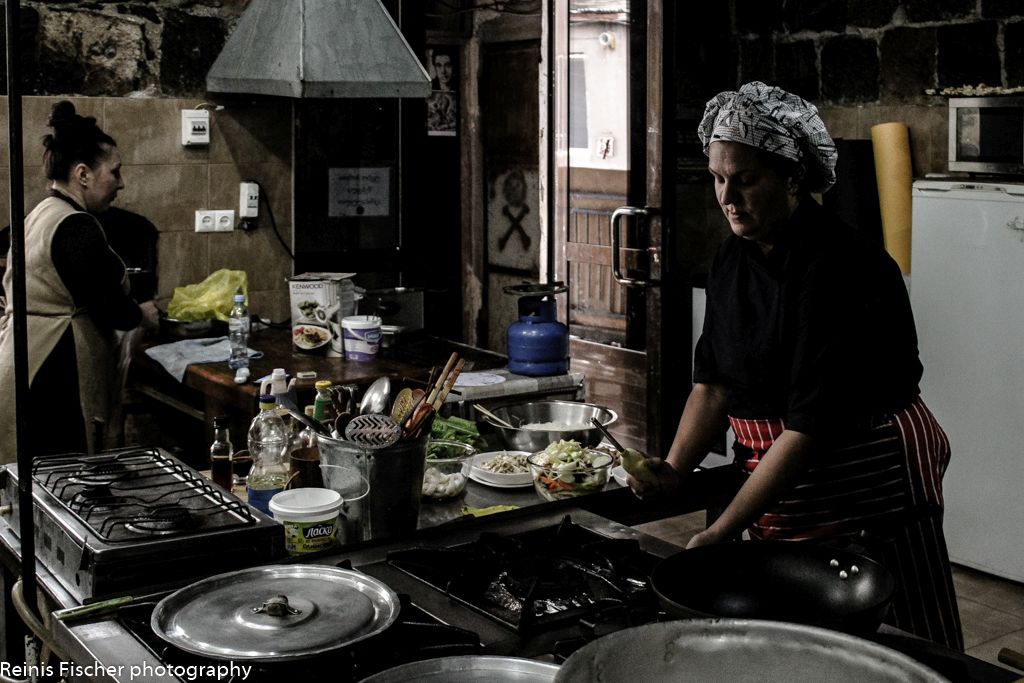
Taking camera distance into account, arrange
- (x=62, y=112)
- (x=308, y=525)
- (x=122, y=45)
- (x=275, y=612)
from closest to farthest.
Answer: (x=275, y=612) → (x=308, y=525) → (x=62, y=112) → (x=122, y=45)

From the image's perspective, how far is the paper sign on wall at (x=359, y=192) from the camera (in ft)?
17.6

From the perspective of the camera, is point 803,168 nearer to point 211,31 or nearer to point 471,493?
point 471,493

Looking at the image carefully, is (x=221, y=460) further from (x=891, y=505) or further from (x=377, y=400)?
(x=891, y=505)

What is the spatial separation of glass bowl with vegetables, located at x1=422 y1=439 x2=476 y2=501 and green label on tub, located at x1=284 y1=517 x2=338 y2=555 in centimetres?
31

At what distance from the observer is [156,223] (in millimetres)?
5027

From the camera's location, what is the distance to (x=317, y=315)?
4.45m

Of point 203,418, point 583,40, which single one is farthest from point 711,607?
point 583,40

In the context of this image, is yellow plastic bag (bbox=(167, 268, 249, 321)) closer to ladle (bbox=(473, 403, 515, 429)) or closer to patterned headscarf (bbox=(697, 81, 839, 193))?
ladle (bbox=(473, 403, 515, 429))

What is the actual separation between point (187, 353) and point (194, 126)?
114 centimetres

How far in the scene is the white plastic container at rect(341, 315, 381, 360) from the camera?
432 cm

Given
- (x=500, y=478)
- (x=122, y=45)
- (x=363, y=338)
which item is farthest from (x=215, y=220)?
(x=500, y=478)

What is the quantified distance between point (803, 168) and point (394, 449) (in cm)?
92

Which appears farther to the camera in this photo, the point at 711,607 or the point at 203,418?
the point at 203,418

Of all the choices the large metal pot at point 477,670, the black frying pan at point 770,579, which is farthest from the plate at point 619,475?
the large metal pot at point 477,670
